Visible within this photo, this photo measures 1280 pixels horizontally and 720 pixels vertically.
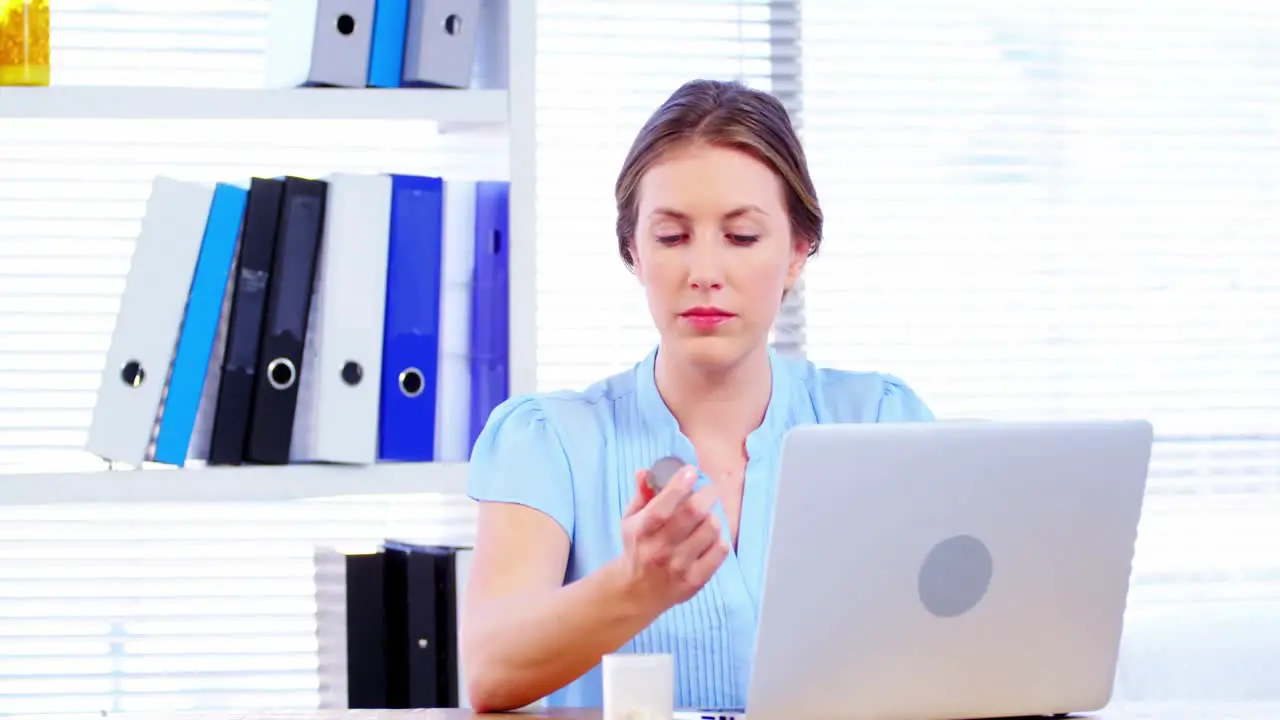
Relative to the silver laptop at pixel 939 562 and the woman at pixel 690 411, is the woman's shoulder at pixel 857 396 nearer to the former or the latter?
the woman at pixel 690 411

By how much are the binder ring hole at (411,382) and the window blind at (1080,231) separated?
1.02m

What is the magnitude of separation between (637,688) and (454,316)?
0.86m

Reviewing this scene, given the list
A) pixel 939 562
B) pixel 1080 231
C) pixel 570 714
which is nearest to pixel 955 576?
pixel 939 562

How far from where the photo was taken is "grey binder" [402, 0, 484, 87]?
1.87 metres

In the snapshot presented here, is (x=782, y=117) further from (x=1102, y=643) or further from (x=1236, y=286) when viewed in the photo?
(x=1236, y=286)

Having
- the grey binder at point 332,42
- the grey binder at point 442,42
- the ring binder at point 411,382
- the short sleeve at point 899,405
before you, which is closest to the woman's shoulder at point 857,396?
the short sleeve at point 899,405

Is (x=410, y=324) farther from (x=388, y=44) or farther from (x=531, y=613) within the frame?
(x=531, y=613)

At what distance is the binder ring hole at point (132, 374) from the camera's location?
5.87 ft

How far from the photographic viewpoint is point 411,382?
1.87 metres

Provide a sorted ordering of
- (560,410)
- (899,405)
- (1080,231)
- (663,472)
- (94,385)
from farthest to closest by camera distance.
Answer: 1. (1080,231)
2. (94,385)
3. (899,405)
4. (560,410)
5. (663,472)

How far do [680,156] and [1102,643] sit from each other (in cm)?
70

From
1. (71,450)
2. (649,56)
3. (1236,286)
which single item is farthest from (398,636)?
(1236,286)

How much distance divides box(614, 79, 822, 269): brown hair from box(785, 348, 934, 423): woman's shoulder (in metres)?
0.19

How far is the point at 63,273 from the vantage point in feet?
8.13
